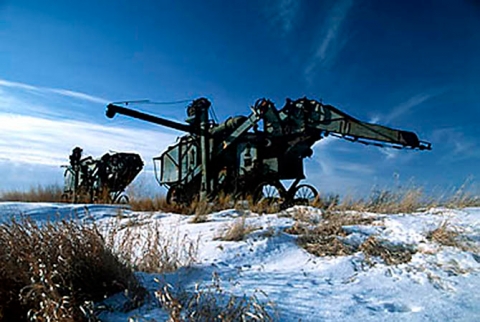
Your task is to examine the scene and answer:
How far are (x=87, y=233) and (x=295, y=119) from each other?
717 centimetres

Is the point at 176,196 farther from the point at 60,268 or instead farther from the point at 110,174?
the point at 60,268

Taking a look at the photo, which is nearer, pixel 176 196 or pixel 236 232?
pixel 236 232

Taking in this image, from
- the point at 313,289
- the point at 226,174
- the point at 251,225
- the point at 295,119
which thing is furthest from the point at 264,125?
the point at 313,289

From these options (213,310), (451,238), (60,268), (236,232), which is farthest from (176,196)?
(213,310)

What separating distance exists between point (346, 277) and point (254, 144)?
7.07m

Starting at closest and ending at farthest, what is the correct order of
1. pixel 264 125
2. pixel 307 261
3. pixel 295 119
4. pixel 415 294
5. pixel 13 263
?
pixel 13 263
pixel 415 294
pixel 307 261
pixel 295 119
pixel 264 125

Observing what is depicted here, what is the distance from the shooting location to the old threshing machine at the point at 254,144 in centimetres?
800

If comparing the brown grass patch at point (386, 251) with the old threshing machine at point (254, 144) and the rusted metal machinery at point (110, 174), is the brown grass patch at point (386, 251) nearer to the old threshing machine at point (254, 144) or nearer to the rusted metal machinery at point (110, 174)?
the old threshing machine at point (254, 144)

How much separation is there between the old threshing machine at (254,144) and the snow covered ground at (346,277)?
4.30 metres

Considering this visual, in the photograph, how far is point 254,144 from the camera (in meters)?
9.41

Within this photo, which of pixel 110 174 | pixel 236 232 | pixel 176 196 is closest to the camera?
pixel 236 232

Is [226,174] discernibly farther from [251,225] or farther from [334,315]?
[334,315]

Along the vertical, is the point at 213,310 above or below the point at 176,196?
below

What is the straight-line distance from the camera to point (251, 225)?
421 cm
